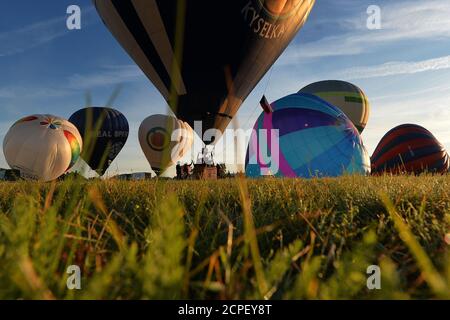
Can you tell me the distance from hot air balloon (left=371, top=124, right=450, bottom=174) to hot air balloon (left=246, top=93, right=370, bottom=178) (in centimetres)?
449

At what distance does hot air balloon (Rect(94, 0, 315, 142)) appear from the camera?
7.96 metres

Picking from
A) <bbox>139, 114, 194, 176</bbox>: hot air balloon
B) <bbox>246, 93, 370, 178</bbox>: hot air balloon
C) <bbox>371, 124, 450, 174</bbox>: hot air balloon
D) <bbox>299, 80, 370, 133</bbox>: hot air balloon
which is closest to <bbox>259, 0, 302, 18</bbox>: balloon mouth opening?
<bbox>246, 93, 370, 178</bbox>: hot air balloon

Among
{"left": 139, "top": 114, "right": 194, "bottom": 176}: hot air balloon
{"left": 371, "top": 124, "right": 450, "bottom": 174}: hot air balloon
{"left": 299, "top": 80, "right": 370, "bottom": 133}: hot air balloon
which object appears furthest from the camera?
{"left": 139, "top": 114, "right": 194, "bottom": 176}: hot air balloon

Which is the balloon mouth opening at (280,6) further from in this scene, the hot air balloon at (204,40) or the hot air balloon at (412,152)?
the hot air balloon at (412,152)

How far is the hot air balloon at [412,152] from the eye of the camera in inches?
503

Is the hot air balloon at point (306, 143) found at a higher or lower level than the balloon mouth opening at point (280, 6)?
lower

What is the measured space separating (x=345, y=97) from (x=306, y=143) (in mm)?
9217

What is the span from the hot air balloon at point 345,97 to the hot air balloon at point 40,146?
522 inches

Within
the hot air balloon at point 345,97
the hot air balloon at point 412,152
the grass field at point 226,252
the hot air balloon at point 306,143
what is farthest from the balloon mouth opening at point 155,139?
the grass field at point 226,252

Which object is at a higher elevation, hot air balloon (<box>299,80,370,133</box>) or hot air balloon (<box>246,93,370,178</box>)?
hot air balloon (<box>299,80,370,133</box>)

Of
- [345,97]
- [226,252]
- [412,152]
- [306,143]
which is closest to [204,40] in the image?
[306,143]

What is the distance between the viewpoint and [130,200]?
231 cm

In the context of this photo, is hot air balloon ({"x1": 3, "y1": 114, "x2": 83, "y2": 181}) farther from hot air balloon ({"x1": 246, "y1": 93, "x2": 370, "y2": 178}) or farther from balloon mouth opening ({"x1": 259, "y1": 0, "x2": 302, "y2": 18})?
balloon mouth opening ({"x1": 259, "y1": 0, "x2": 302, "y2": 18})

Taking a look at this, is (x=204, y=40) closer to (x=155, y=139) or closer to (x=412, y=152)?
(x=412, y=152)
